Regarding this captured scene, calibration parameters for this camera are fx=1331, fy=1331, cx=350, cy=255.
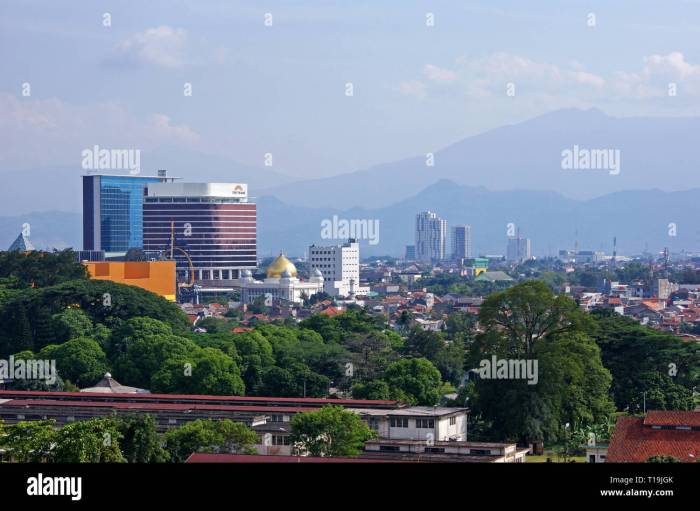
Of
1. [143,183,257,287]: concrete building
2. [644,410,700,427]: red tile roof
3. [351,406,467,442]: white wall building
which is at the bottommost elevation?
[351,406,467,442]: white wall building

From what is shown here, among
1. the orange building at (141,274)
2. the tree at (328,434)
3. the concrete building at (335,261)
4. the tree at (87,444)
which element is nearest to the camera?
the tree at (87,444)

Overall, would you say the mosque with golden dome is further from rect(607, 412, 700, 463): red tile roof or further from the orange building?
rect(607, 412, 700, 463): red tile roof

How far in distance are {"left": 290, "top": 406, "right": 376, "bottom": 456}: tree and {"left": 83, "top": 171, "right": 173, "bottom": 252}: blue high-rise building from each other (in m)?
127

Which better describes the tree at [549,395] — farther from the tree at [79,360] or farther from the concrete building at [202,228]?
the concrete building at [202,228]

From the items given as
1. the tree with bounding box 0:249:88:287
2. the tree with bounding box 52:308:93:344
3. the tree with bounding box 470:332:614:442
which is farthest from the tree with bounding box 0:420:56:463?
the tree with bounding box 0:249:88:287

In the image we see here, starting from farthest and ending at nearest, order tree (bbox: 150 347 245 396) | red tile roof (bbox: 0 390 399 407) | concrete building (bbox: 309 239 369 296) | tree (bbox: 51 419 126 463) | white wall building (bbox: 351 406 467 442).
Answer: concrete building (bbox: 309 239 369 296)
tree (bbox: 150 347 245 396)
red tile roof (bbox: 0 390 399 407)
white wall building (bbox: 351 406 467 442)
tree (bbox: 51 419 126 463)

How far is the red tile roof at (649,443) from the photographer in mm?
27672

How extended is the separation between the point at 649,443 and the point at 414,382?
49.1 ft

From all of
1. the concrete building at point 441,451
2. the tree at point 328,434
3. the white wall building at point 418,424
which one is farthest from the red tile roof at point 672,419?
the white wall building at point 418,424

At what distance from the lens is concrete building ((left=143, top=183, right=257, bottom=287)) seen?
13462 centimetres

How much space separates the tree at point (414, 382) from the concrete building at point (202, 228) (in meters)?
90.0

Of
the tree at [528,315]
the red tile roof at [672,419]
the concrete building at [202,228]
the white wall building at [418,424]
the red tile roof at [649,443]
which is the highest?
the concrete building at [202,228]

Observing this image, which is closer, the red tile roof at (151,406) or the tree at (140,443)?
the tree at (140,443)
